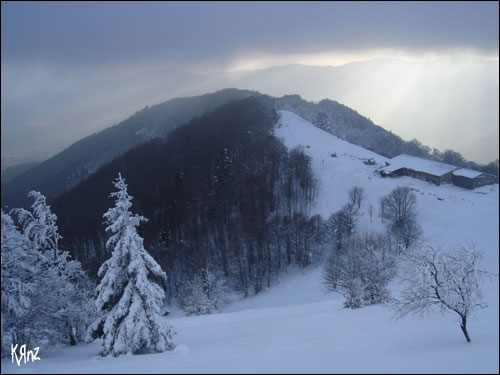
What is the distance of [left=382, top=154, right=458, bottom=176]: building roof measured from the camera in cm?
7469

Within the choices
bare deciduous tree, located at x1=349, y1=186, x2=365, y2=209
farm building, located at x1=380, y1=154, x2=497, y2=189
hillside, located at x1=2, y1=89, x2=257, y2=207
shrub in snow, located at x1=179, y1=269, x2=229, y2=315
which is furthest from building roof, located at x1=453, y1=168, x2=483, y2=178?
hillside, located at x1=2, y1=89, x2=257, y2=207

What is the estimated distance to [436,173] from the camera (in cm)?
7356

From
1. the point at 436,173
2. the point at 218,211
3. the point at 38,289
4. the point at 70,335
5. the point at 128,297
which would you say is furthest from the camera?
the point at 436,173

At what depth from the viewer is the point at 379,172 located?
81.4 m

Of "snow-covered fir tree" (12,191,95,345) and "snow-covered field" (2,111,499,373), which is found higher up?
"snow-covered fir tree" (12,191,95,345)

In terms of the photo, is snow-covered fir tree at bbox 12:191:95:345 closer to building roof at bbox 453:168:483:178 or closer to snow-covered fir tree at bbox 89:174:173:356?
snow-covered fir tree at bbox 89:174:173:356

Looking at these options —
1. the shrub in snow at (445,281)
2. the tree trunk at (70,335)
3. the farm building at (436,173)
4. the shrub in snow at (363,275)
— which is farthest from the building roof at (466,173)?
the tree trunk at (70,335)

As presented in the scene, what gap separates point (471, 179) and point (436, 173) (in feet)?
20.6

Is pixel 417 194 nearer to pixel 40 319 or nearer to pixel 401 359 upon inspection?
pixel 401 359

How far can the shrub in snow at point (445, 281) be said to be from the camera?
18.7 meters


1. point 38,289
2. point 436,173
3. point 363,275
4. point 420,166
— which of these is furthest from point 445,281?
point 420,166

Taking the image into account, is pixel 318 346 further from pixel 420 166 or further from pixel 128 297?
pixel 420 166

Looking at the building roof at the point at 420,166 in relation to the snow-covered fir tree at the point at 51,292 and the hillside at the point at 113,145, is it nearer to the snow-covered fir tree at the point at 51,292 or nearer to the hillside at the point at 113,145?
the snow-covered fir tree at the point at 51,292

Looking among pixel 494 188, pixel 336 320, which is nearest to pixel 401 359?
pixel 336 320
